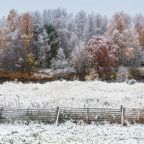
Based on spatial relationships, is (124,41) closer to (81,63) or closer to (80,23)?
(81,63)

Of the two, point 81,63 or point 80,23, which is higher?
point 80,23

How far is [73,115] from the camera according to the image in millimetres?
39094

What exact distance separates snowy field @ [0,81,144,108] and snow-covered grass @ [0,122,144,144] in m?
5.41

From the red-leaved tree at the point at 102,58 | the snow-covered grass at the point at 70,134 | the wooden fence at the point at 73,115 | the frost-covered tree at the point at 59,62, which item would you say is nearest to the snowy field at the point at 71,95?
the wooden fence at the point at 73,115

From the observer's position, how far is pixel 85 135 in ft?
105

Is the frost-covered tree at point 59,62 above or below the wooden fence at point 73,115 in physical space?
below

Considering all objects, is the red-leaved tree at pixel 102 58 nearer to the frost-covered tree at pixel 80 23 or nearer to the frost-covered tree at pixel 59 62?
the frost-covered tree at pixel 59 62

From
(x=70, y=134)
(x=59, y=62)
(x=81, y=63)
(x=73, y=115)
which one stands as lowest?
(x=59, y=62)

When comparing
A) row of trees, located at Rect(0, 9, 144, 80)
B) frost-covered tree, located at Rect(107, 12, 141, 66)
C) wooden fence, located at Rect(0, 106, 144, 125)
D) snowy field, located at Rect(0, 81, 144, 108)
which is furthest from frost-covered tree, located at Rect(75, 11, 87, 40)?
wooden fence, located at Rect(0, 106, 144, 125)

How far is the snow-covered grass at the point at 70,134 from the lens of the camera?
29031 millimetres

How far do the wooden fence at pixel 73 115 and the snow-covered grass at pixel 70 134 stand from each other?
146cm

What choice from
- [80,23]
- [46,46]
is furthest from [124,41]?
[80,23]

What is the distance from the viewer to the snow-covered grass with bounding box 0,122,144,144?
95.2 feet

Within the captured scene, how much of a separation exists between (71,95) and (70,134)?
2118 centimetres
